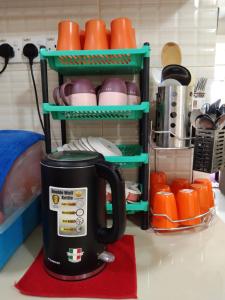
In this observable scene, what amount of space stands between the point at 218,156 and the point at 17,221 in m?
0.61

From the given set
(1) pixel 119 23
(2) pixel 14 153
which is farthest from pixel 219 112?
(2) pixel 14 153

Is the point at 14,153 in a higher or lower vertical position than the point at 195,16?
lower

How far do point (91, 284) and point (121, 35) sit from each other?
2.13ft

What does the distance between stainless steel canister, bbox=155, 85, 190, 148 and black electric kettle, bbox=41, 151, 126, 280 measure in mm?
311

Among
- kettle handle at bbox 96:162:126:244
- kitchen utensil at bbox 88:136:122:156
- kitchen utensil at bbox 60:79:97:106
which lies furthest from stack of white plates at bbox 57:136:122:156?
kettle handle at bbox 96:162:126:244

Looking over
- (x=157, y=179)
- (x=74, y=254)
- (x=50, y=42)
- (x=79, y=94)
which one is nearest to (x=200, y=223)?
(x=157, y=179)

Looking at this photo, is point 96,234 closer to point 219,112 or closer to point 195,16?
point 219,112

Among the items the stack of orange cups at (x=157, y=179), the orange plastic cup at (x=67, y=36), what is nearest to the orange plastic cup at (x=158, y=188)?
the stack of orange cups at (x=157, y=179)

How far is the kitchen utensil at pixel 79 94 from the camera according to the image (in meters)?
0.75

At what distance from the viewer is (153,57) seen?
96 cm

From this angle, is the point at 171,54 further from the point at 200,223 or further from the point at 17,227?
the point at 17,227

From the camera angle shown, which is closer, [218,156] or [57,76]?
[218,156]

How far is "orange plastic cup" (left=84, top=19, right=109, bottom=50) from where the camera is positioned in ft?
2.42

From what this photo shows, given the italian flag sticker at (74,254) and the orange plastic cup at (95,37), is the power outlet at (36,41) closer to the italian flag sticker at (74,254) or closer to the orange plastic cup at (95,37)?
the orange plastic cup at (95,37)
